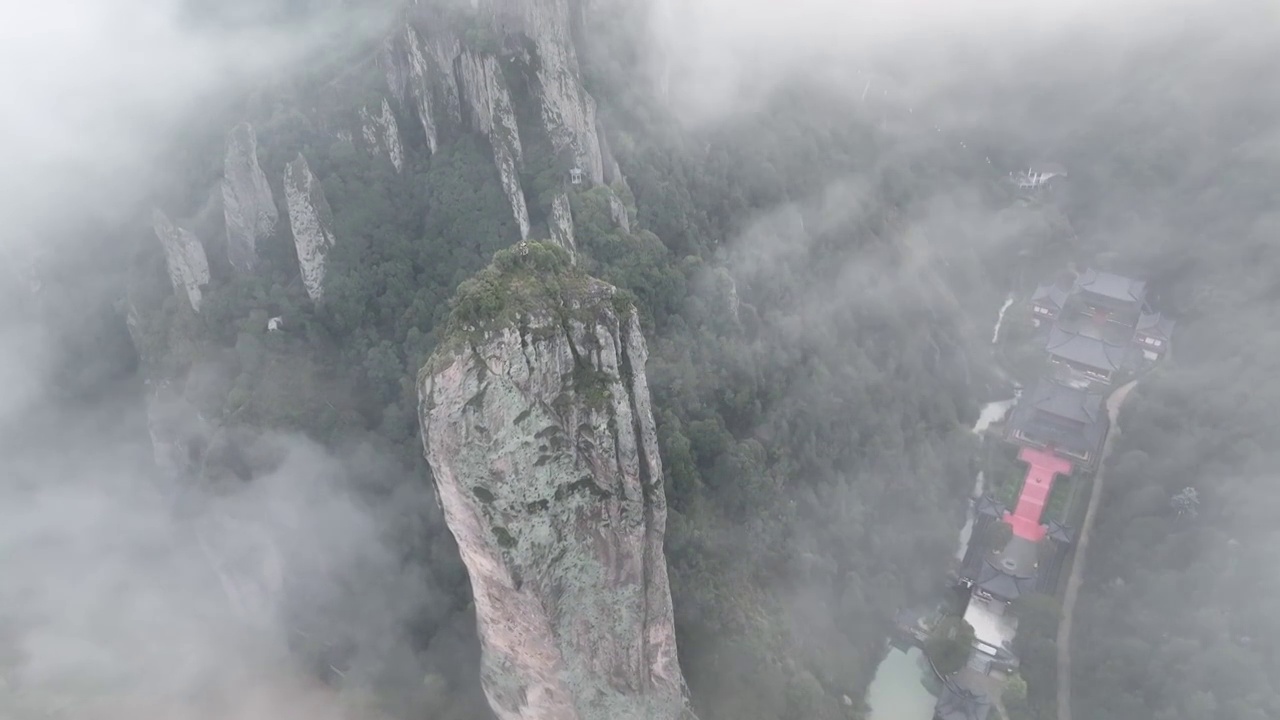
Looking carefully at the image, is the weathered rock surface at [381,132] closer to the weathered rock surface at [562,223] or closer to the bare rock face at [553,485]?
the weathered rock surface at [562,223]

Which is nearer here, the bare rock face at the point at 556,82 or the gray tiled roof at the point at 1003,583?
the bare rock face at the point at 556,82

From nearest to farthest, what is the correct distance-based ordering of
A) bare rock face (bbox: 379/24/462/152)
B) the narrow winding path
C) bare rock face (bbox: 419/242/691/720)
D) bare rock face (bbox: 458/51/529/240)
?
bare rock face (bbox: 419/242/691/720)
the narrow winding path
bare rock face (bbox: 458/51/529/240)
bare rock face (bbox: 379/24/462/152)

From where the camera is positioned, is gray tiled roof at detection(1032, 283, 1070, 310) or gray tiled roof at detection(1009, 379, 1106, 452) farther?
gray tiled roof at detection(1032, 283, 1070, 310)

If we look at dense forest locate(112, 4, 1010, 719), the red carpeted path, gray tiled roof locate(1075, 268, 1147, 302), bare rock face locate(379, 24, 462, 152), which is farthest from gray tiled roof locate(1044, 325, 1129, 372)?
bare rock face locate(379, 24, 462, 152)

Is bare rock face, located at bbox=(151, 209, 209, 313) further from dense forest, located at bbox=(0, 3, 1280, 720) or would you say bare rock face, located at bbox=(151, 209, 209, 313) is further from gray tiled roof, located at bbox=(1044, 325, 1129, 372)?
gray tiled roof, located at bbox=(1044, 325, 1129, 372)

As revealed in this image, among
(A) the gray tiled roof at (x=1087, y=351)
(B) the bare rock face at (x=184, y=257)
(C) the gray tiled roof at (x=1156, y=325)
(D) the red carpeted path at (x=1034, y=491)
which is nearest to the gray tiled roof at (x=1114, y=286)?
(C) the gray tiled roof at (x=1156, y=325)

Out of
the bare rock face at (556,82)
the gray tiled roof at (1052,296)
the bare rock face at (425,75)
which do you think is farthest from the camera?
the gray tiled roof at (1052,296)
